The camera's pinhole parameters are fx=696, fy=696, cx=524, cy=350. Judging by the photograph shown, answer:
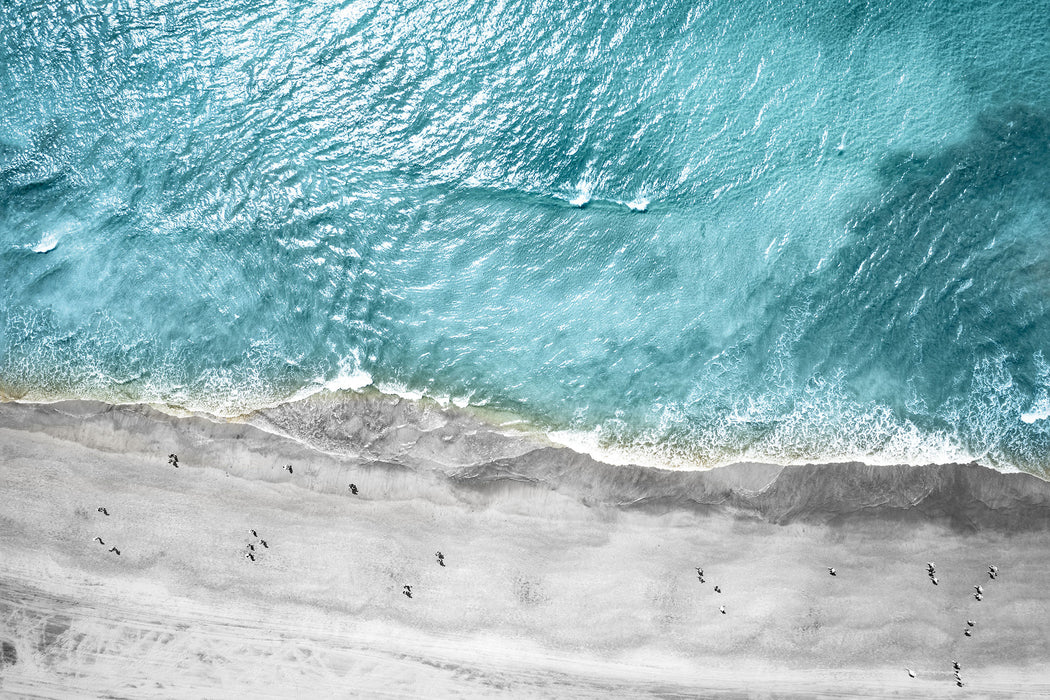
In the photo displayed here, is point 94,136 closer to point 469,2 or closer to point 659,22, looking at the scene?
point 469,2

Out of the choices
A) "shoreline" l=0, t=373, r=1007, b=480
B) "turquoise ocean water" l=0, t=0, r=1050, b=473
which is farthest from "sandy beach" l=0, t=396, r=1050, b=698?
"turquoise ocean water" l=0, t=0, r=1050, b=473

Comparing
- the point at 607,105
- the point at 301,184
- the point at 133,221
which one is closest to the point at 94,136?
the point at 133,221

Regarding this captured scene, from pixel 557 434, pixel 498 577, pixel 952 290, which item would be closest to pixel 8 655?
pixel 498 577

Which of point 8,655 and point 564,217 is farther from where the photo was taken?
point 564,217

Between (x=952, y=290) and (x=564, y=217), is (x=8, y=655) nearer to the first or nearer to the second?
(x=564, y=217)

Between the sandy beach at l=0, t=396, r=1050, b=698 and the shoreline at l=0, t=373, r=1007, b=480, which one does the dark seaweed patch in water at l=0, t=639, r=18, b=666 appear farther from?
the shoreline at l=0, t=373, r=1007, b=480
